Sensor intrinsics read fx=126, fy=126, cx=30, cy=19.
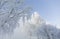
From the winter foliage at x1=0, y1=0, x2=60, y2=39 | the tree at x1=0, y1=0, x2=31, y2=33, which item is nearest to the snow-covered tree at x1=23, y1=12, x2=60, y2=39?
the winter foliage at x1=0, y1=0, x2=60, y2=39

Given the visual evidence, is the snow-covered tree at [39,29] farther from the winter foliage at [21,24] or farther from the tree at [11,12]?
the tree at [11,12]

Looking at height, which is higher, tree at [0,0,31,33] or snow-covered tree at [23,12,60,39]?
tree at [0,0,31,33]

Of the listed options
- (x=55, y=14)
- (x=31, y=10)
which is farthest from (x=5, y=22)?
(x=55, y=14)

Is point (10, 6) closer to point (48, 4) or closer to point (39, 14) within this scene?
point (39, 14)

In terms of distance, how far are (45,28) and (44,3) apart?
34 centimetres

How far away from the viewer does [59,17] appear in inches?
65.9

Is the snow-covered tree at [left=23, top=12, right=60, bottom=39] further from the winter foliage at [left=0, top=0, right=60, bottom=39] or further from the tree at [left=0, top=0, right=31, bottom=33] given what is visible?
the tree at [left=0, top=0, right=31, bottom=33]

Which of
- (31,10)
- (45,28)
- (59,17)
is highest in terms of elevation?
(31,10)

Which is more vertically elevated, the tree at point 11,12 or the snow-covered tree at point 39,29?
the tree at point 11,12

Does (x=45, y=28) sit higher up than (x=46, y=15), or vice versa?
(x=46, y=15)

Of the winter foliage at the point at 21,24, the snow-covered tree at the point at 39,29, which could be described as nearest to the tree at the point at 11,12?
the winter foliage at the point at 21,24

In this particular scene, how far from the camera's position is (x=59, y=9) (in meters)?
1.70

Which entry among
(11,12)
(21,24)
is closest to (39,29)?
(21,24)

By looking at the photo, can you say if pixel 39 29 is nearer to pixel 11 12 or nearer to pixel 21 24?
pixel 21 24
